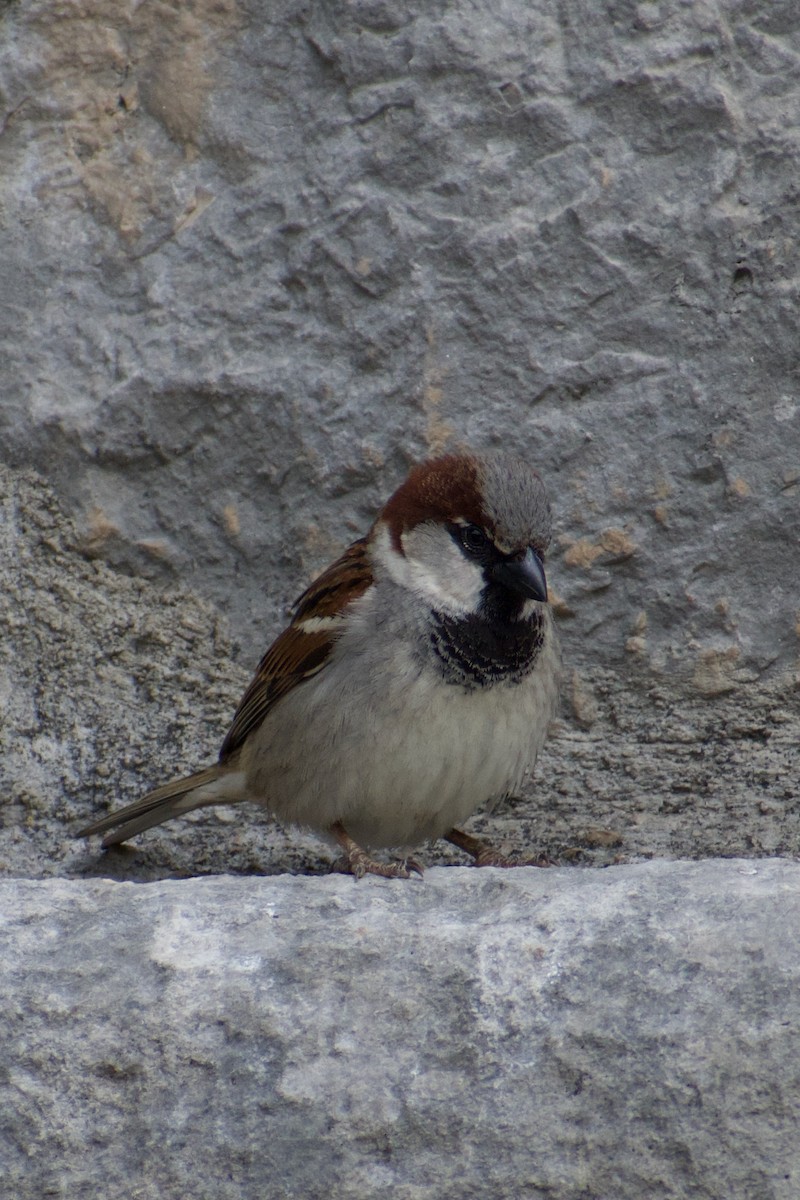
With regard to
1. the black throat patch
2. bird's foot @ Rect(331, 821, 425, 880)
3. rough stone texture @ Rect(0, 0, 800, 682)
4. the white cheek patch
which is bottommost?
bird's foot @ Rect(331, 821, 425, 880)

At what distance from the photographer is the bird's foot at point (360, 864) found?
1.80m

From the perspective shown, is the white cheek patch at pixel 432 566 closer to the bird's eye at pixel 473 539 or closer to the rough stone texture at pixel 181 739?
the bird's eye at pixel 473 539

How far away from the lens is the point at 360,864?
188 cm

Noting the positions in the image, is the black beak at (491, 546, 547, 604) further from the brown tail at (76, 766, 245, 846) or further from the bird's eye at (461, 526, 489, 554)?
the brown tail at (76, 766, 245, 846)

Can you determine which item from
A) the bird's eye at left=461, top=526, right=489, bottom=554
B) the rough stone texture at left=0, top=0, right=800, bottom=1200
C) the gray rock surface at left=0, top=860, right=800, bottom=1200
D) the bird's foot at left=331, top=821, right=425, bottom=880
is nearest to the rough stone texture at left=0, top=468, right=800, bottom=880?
the rough stone texture at left=0, top=0, right=800, bottom=1200

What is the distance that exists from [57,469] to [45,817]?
0.44 meters

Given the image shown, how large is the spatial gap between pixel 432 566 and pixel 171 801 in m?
0.46

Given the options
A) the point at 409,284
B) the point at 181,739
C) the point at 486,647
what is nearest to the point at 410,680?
the point at 486,647

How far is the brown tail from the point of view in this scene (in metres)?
1.81

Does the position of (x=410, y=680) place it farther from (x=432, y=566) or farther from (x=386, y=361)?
(x=386, y=361)

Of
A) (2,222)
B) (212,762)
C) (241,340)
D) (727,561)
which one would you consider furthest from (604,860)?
(2,222)

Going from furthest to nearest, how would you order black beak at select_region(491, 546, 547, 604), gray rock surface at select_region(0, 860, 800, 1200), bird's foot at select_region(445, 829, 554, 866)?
bird's foot at select_region(445, 829, 554, 866) → black beak at select_region(491, 546, 547, 604) → gray rock surface at select_region(0, 860, 800, 1200)

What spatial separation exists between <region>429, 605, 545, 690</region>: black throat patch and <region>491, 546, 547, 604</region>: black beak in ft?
0.20

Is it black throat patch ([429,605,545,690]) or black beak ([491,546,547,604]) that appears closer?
black beak ([491,546,547,604])
